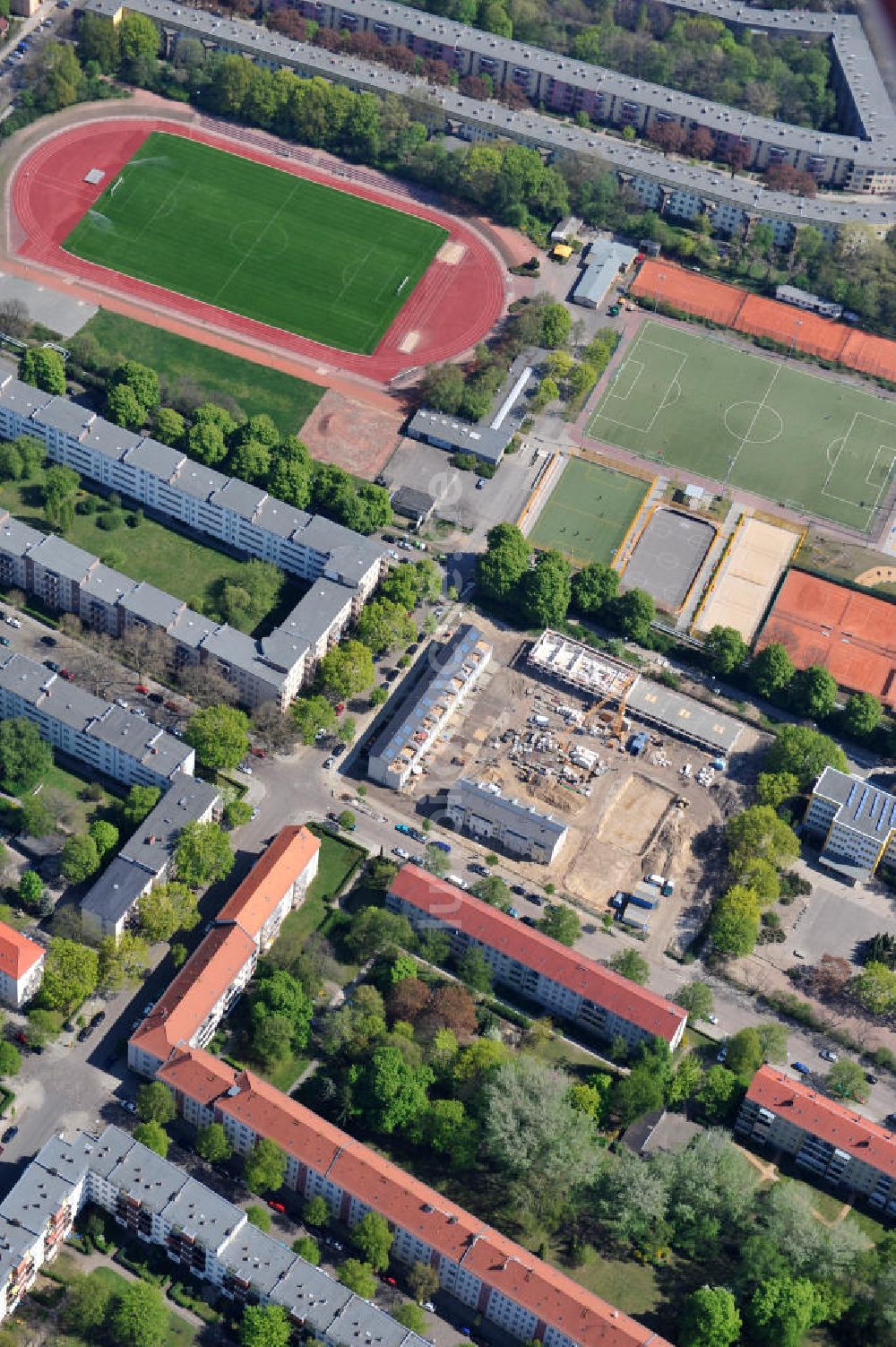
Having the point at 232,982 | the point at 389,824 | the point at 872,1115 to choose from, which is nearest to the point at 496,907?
the point at 389,824

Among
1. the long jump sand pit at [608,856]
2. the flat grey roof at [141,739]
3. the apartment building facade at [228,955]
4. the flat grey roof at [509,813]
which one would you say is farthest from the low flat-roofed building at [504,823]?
the flat grey roof at [141,739]

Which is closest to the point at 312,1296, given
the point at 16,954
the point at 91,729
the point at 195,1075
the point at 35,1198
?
the point at 195,1075

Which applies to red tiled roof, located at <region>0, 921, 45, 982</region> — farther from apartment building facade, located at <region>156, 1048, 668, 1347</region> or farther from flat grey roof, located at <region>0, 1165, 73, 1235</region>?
flat grey roof, located at <region>0, 1165, 73, 1235</region>

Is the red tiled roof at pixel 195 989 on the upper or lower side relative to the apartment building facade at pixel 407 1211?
upper

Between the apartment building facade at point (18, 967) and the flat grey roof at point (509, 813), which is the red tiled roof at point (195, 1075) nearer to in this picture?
the apartment building facade at point (18, 967)

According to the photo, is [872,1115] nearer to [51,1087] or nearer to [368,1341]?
[368,1341]

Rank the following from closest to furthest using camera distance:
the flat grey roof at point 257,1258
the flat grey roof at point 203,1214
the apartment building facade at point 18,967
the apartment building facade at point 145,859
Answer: the flat grey roof at point 257,1258
the flat grey roof at point 203,1214
the apartment building facade at point 18,967
the apartment building facade at point 145,859
